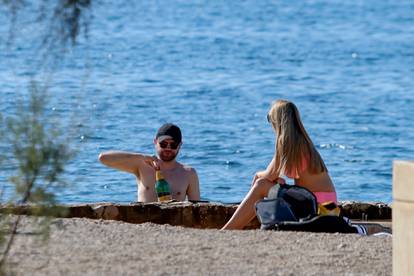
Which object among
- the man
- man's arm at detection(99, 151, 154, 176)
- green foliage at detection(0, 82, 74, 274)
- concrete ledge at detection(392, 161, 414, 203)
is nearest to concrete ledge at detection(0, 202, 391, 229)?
the man

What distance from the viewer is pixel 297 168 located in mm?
9117

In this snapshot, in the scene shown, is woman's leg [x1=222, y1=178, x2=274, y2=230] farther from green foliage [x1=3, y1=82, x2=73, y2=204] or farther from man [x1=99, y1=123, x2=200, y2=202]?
green foliage [x1=3, y1=82, x2=73, y2=204]

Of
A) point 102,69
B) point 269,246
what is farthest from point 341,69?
point 269,246

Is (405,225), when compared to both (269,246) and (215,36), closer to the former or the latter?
(269,246)

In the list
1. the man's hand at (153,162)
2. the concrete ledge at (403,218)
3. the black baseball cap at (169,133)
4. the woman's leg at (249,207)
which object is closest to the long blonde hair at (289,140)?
the woman's leg at (249,207)

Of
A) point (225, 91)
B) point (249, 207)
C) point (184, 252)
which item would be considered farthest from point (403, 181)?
point (225, 91)

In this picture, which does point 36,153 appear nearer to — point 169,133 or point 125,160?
point 169,133

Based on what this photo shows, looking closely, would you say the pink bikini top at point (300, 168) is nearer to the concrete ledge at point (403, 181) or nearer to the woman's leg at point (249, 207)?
the woman's leg at point (249, 207)

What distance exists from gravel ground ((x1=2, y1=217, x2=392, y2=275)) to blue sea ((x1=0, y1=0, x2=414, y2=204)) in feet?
2.05

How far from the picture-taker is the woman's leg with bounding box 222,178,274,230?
883cm

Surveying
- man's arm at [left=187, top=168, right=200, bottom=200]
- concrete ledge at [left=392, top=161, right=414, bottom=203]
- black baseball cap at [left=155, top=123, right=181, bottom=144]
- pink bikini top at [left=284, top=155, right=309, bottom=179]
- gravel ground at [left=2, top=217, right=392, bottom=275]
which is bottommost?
gravel ground at [left=2, top=217, right=392, bottom=275]

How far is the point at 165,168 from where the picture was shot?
1015 cm

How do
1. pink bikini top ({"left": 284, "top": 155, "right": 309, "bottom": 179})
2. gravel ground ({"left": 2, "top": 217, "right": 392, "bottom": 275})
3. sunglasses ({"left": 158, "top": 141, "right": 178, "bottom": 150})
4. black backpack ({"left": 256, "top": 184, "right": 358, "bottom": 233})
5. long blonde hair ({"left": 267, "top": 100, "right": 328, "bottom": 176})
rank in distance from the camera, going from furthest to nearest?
sunglasses ({"left": 158, "top": 141, "right": 178, "bottom": 150}) < pink bikini top ({"left": 284, "top": 155, "right": 309, "bottom": 179}) < long blonde hair ({"left": 267, "top": 100, "right": 328, "bottom": 176}) < black backpack ({"left": 256, "top": 184, "right": 358, "bottom": 233}) < gravel ground ({"left": 2, "top": 217, "right": 392, "bottom": 275})

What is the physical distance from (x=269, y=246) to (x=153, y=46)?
2300 centimetres
